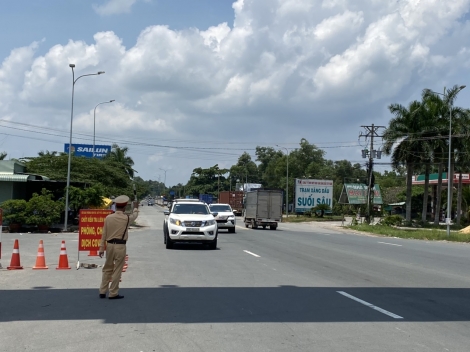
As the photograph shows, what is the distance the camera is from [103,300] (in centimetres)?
1020

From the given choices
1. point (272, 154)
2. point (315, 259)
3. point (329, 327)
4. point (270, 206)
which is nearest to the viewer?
point (329, 327)

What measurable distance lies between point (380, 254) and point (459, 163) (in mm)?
35548

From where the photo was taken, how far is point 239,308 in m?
9.59

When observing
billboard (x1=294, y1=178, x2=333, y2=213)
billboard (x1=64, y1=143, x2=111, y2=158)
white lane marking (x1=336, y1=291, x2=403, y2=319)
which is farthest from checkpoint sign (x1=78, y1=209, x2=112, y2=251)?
billboard (x1=294, y1=178, x2=333, y2=213)

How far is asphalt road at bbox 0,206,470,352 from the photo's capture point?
290 inches

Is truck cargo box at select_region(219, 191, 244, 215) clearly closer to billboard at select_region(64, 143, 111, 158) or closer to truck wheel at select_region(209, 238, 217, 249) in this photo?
billboard at select_region(64, 143, 111, 158)

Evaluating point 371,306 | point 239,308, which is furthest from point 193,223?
point 371,306

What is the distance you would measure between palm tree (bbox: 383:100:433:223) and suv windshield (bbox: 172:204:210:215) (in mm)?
34602

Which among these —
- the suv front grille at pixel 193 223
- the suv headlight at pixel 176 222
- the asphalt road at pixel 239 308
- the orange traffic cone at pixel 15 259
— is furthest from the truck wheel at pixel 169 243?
the orange traffic cone at pixel 15 259

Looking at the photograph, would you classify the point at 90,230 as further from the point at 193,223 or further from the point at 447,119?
the point at 447,119

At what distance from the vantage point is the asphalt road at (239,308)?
7355 mm

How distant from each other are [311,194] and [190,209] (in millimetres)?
54701

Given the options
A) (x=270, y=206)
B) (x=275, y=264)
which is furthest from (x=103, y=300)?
(x=270, y=206)

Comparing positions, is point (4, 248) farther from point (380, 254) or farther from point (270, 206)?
point (270, 206)
